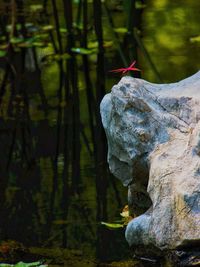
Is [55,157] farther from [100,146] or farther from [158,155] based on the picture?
[158,155]

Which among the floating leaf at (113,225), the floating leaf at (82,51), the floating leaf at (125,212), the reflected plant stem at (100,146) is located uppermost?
the floating leaf at (113,225)

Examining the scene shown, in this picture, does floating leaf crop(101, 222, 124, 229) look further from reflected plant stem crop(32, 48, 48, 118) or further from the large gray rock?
reflected plant stem crop(32, 48, 48, 118)

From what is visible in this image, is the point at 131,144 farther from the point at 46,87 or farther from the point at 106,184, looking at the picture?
the point at 46,87

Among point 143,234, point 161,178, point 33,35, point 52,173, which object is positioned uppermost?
point 161,178

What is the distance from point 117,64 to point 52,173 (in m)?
3.03

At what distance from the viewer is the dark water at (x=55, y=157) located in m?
3.89

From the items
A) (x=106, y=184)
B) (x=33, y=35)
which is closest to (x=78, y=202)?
(x=106, y=184)

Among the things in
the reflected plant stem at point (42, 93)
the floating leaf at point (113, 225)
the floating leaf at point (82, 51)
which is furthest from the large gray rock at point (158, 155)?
the floating leaf at point (82, 51)

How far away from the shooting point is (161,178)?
3.27 m

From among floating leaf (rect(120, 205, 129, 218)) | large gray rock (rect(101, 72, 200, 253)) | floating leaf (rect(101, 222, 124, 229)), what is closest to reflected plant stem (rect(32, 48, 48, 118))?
floating leaf (rect(120, 205, 129, 218))

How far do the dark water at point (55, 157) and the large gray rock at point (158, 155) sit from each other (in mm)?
270

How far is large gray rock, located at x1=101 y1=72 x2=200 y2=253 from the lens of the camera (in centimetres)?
316

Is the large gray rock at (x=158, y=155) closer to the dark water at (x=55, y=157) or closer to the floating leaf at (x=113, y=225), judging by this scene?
the floating leaf at (x=113, y=225)

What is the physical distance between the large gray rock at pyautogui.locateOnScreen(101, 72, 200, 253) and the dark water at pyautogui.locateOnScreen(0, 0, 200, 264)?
0.89ft
